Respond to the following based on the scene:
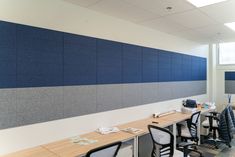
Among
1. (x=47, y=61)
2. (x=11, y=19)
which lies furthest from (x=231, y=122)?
(x=11, y=19)

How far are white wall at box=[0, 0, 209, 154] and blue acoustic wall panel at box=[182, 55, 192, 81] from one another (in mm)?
1489

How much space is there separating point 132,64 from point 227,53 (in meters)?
4.64

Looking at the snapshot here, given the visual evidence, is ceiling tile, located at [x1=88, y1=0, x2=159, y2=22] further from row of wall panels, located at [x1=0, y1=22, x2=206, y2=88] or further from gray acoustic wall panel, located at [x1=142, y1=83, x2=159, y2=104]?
gray acoustic wall panel, located at [x1=142, y1=83, x2=159, y2=104]

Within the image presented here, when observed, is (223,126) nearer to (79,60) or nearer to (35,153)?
(79,60)

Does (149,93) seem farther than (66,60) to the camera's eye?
Yes

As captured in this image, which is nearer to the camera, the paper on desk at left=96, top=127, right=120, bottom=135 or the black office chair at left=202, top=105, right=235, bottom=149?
the paper on desk at left=96, top=127, right=120, bottom=135

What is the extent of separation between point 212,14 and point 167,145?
234 centimetres

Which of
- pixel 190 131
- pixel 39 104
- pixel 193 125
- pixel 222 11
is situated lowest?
pixel 190 131

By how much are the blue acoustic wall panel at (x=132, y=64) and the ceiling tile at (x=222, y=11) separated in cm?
139

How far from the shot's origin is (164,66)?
4457 mm

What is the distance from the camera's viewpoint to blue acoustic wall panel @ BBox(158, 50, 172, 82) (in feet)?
14.2

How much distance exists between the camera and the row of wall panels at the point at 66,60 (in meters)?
2.13

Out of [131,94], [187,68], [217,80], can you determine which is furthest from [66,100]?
[217,80]

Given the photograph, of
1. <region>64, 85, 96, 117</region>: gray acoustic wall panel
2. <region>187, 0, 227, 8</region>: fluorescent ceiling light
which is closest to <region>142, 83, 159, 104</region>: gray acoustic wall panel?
<region>64, 85, 96, 117</region>: gray acoustic wall panel
